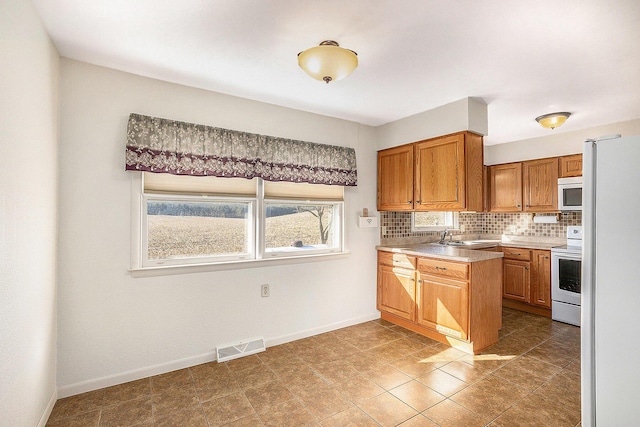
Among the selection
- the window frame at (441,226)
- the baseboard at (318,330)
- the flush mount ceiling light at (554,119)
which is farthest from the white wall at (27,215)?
the flush mount ceiling light at (554,119)

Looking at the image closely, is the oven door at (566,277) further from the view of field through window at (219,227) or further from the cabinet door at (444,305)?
the view of field through window at (219,227)

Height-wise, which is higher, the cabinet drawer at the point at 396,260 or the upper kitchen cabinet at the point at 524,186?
the upper kitchen cabinet at the point at 524,186

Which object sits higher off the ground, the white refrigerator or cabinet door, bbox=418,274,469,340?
the white refrigerator

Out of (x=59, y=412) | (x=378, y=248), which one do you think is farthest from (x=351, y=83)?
(x=59, y=412)

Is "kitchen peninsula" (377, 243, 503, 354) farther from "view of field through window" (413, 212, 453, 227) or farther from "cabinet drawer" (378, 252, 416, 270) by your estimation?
"view of field through window" (413, 212, 453, 227)

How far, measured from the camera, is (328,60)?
1.94 metres

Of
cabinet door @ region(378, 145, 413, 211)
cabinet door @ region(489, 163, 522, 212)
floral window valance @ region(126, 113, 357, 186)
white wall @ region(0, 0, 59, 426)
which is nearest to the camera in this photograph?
white wall @ region(0, 0, 59, 426)

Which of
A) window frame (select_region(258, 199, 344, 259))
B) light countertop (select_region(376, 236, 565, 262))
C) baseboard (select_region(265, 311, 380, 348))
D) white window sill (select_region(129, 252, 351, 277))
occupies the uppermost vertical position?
window frame (select_region(258, 199, 344, 259))

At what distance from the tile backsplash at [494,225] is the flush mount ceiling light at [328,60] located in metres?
2.30

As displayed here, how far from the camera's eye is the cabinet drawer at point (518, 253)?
4.25 meters

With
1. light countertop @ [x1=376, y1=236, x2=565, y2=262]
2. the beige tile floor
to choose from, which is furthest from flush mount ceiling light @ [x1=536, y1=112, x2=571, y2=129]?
the beige tile floor

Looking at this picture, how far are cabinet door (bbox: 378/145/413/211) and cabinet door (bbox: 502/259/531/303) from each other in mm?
1993

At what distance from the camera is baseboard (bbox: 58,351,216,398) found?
2257 millimetres

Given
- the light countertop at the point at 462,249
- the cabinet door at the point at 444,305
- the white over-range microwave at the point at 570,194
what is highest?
the white over-range microwave at the point at 570,194
